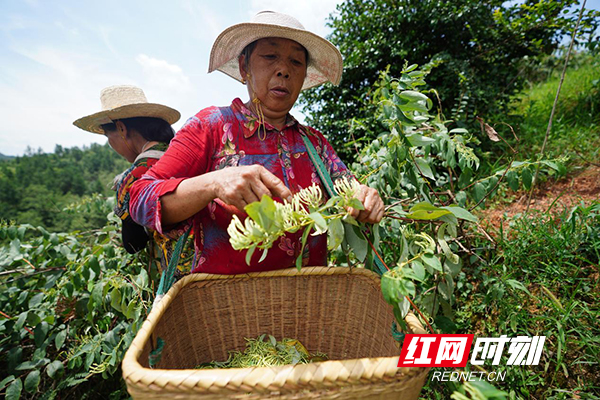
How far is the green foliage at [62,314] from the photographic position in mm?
1519

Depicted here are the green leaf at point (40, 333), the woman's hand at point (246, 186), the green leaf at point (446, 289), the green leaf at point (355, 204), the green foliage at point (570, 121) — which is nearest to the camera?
the green leaf at point (355, 204)

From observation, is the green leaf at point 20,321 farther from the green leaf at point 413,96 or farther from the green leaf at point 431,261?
the green leaf at point 413,96

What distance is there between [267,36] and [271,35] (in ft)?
0.08

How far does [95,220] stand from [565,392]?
37254mm

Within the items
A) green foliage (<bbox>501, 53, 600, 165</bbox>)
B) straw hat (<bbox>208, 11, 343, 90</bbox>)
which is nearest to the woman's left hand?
straw hat (<bbox>208, 11, 343, 90</bbox>)

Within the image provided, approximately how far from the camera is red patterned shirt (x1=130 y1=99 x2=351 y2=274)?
3.63 feet

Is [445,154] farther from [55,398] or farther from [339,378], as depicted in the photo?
[55,398]

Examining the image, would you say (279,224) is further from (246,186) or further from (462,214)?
(462,214)

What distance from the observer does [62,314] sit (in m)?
1.77

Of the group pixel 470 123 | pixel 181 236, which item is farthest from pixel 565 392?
pixel 470 123

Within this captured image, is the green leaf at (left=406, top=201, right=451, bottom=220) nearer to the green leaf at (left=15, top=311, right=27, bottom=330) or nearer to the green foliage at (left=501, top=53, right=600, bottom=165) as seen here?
the green leaf at (left=15, top=311, right=27, bottom=330)

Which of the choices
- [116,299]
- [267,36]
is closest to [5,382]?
[116,299]

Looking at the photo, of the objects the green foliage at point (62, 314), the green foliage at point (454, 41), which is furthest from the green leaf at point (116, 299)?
the green foliage at point (454, 41)

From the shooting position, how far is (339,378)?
0.60m
